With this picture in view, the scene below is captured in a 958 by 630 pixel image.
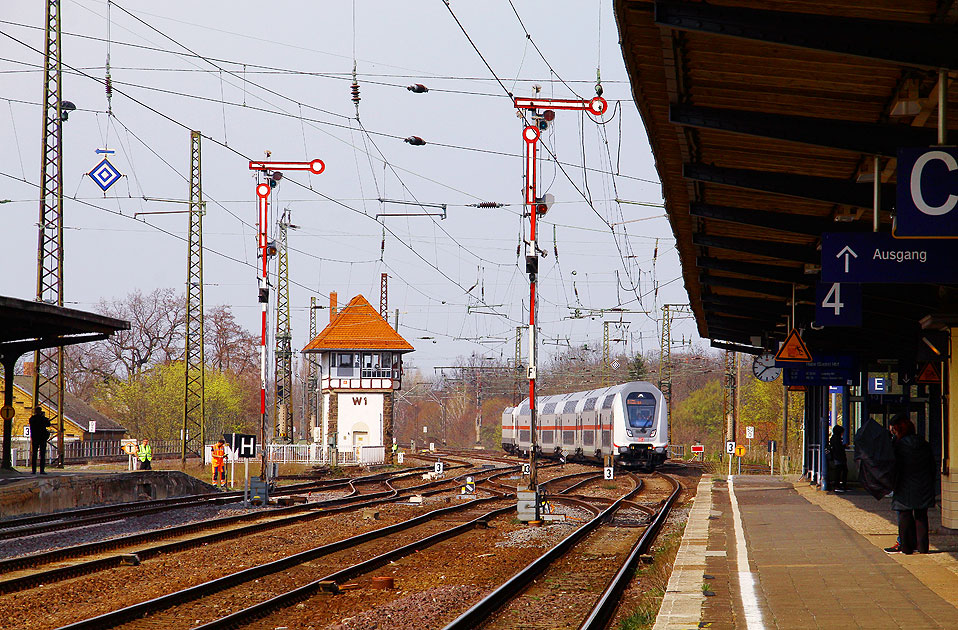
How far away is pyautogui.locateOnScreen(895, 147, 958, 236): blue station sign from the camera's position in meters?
7.59

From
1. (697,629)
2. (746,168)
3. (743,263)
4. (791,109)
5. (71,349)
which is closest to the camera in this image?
(697,629)

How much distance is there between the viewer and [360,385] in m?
61.1

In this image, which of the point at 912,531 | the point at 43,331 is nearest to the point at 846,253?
the point at 912,531

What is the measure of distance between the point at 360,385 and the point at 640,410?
2392 centimetres

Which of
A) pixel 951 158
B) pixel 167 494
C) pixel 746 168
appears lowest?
pixel 167 494

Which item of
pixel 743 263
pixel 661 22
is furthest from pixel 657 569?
pixel 661 22

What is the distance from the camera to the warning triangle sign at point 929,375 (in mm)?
17392

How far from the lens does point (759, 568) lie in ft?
36.3

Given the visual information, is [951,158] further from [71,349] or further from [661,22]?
[71,349]

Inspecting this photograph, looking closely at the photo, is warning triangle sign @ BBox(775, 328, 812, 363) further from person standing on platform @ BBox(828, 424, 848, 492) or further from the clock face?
the clock face

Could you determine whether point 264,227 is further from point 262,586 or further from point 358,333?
point 358,333

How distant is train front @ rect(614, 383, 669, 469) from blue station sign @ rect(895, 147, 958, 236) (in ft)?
108

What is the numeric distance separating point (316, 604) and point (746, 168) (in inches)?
256

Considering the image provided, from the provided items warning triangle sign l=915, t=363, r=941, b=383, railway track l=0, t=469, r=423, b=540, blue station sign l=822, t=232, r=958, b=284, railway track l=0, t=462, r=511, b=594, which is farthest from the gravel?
warning triangle sign l=915, t=363, r=941, b=383
